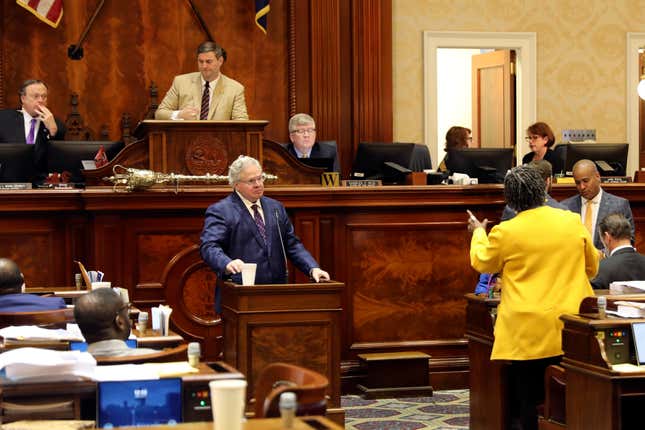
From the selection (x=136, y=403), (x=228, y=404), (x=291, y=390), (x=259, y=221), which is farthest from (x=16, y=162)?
(x=228, y=404)

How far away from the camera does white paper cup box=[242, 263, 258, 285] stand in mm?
5707

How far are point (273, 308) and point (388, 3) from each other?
583cm

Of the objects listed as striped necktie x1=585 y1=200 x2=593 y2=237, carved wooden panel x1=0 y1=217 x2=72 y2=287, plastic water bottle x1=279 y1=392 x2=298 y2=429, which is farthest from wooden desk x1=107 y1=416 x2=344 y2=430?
striped necktie x1=585 y1=200 x2=593 y2=237

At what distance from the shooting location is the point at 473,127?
13.6 m

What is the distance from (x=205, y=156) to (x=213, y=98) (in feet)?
4.44

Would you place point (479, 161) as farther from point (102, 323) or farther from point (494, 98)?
point (102, 323)

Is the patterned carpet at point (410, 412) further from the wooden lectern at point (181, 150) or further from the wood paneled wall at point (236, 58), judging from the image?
the wood paneled wall at point (236, 58)

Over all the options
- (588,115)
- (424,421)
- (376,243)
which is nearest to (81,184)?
(376,243)

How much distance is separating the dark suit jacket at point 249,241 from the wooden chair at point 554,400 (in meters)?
1.52

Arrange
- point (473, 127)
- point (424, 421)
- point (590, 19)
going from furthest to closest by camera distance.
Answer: point (473, 127)
point (590, 19)
point (424, 421)

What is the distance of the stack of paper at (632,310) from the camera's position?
15.6 ft

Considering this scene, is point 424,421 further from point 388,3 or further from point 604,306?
point 388,3

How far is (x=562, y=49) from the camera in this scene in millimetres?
11609

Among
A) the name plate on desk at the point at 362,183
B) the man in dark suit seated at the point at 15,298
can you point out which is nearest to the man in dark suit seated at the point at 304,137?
the name plate on desk at the point at 362,183
